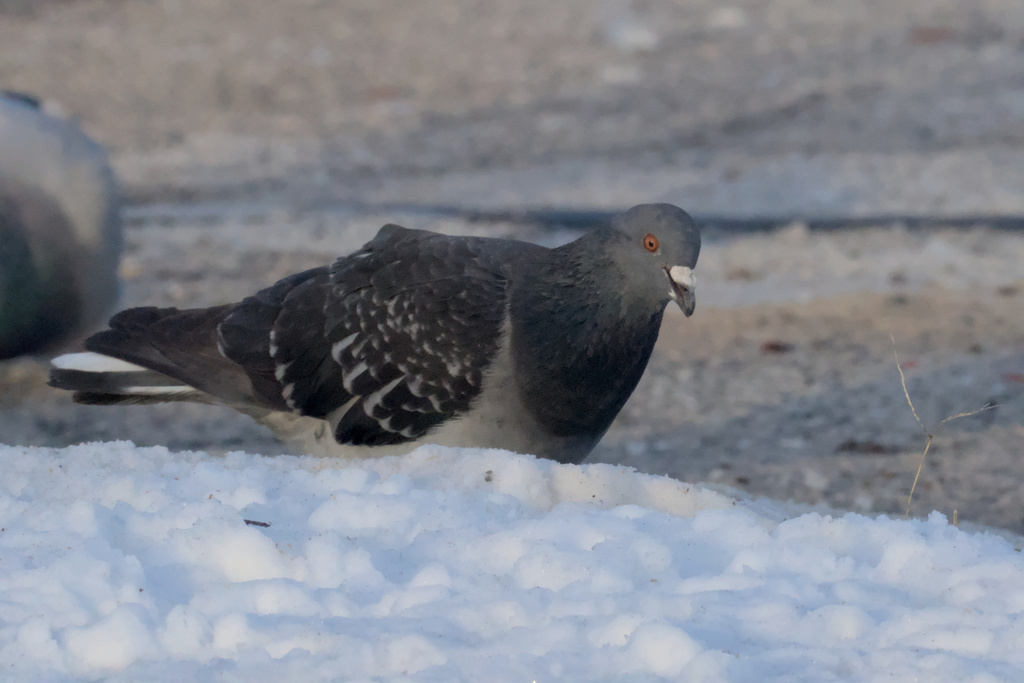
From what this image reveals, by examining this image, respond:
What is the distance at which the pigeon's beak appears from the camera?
365 centimetres

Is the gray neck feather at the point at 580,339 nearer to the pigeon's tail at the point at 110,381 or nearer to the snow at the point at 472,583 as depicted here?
the snow at the point at 472,583

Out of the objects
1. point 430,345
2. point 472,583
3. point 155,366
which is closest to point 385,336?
point 430,345

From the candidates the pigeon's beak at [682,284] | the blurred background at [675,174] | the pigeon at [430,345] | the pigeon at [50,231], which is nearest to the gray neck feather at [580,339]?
the pigeon at [430,345]

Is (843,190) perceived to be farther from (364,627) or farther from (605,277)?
(364,627)

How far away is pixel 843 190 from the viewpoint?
902 centimetres

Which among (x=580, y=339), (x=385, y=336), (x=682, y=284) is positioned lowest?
(x=385, y=336)

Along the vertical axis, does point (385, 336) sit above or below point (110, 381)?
above

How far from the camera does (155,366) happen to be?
4.20 metres

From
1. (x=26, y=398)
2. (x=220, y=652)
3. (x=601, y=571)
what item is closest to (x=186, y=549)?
(x=220, y=652)

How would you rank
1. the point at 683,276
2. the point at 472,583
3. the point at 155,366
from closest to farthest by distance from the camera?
the point at 472,583
the point at 683,276
the point at 155,366

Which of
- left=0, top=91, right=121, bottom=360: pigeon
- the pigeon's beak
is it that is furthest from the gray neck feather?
left=0, top=91, right=121, bottom=360: pigeon

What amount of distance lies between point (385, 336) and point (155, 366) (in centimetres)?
82

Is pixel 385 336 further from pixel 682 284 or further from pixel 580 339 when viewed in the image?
pixel 682 284

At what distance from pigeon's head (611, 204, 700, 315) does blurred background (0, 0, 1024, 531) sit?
1.23m
